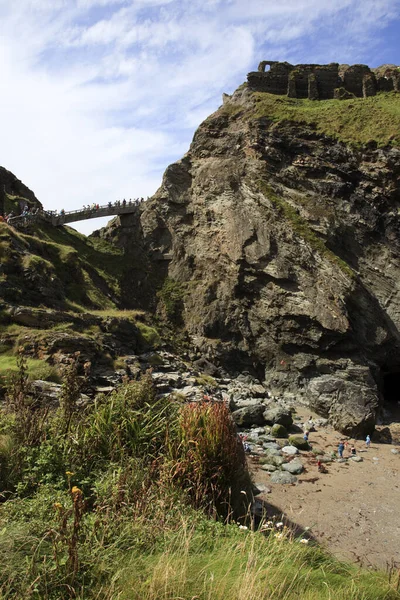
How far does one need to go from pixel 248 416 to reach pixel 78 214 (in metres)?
31.4

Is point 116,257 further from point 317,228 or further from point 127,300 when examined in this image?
point 317,228

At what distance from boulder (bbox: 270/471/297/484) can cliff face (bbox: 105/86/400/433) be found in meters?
12.7

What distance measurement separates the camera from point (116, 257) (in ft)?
159

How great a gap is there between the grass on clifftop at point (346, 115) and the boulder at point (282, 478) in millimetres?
36206

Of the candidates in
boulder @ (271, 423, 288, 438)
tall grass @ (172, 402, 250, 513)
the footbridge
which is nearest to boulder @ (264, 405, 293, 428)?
boulder @ (271, 423, 288, 438)

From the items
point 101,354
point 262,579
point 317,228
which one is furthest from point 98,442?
point 317,228

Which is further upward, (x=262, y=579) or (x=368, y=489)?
(x=262, y=579)

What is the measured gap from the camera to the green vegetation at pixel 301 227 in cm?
3709

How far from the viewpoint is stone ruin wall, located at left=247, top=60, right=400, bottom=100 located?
2021 inches

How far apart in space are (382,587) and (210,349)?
3420cm

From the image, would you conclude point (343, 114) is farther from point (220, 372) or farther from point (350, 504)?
point (350, 504)

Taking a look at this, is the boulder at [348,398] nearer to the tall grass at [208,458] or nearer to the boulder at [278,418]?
the boulder at [278,418]

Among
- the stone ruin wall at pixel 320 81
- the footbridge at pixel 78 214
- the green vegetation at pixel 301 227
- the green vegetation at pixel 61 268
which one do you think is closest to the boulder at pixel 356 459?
the green vegetation at pixel 301 227

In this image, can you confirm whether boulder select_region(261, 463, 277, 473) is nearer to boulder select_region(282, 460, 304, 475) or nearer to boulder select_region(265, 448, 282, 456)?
boulder select_region(282, 460, 304, 475)
